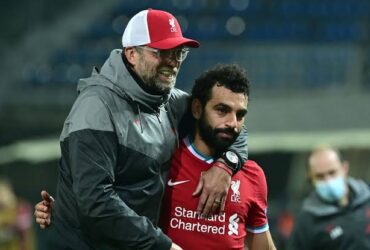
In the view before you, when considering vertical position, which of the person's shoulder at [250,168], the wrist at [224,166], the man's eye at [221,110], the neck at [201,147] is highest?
the man's eye at [221,110]

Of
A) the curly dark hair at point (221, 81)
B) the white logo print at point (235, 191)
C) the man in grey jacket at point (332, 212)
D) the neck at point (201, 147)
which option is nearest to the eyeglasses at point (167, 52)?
the curly dark hair at point (221, 81)

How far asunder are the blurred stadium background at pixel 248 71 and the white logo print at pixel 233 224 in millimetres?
4707

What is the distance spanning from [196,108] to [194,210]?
450mm

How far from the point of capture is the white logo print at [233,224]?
4426 millimetres

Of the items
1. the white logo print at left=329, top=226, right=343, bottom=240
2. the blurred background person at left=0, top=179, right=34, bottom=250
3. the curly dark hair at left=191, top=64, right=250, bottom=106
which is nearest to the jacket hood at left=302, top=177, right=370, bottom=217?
the white logo print at left=329, top=226, right=343, bottom=240

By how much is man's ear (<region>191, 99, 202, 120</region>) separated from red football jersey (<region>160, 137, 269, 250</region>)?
0.13 m

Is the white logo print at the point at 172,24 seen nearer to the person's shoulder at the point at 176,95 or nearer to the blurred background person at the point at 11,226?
the person's shoulder at the point at 176,95

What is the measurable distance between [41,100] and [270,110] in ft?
9.68

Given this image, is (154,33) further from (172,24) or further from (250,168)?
(250,168)

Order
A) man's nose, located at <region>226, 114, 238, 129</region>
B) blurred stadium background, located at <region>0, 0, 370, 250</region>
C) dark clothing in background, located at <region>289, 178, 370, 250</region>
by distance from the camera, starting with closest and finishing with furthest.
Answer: man's nose, located at <region>226, 114, 238, 129</region>
dark clothing in background, located at <region>289, 178, 370, 250</region>
blurred stadium background, located at <region>0, 0, 370, 250</region>

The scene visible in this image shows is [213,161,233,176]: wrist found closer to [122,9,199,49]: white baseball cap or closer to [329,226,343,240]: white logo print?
[122,9,199,49]: white baseball cap

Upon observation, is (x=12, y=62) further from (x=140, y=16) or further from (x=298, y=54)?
(x=140, y=16)

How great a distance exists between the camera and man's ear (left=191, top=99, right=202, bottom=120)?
4.43 m

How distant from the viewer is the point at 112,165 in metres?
3.94
